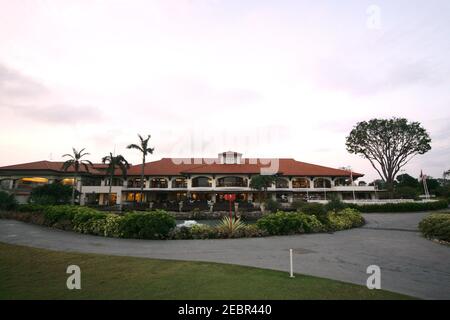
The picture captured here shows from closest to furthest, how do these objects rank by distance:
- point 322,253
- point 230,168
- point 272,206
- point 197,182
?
point 322,253 → point 272,206 → point 197,182 → point 230,168

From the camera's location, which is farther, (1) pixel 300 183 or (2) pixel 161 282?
(1) pixel 300 183

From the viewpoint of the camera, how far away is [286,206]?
108 feet

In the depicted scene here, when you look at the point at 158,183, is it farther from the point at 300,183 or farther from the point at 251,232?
the point at 251,232

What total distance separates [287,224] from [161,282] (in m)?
10.8

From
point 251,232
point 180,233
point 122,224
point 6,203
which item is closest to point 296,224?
point 251,232

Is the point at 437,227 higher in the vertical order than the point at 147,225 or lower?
lower

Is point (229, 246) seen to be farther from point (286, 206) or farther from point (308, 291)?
point (286, 206)

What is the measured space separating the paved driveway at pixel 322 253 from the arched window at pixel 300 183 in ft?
89.3

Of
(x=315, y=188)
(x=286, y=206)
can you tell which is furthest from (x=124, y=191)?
(x=315, y=188)

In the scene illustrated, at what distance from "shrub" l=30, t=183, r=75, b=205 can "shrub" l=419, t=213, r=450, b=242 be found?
1369 inches

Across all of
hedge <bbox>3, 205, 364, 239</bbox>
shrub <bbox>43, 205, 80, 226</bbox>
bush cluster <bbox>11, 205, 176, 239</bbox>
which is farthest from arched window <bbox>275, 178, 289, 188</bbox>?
shrub <bbox>43, 205, 80, 226</bbox>

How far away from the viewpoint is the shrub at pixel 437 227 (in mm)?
12461

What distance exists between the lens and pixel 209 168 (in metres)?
41.5

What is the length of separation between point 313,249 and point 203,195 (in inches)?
1239
